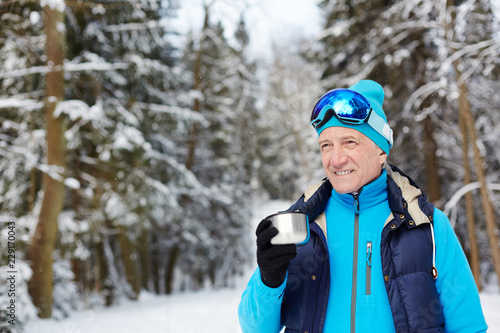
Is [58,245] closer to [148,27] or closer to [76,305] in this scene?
[76,305]

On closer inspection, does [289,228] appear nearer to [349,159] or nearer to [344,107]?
[349,159]

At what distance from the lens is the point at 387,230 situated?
5.77ft

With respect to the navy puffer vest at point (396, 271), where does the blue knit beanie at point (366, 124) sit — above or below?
above

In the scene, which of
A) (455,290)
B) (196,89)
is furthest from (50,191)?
(455,290)

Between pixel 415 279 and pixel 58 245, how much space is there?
10.4 metres

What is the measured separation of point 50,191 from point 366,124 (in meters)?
8.11

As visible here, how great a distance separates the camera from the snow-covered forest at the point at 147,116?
24.5 ft

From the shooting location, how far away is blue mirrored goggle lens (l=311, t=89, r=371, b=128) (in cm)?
196

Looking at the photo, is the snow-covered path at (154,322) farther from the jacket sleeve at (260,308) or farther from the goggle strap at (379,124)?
the goggle strap at (379,124)

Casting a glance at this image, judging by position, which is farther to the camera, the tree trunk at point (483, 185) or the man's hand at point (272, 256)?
the tree trunk at point (483, 185)

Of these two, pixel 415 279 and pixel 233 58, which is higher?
pixel 233 58

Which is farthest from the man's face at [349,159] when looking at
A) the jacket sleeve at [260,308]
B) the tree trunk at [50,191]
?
the tree trunk at [50,191]

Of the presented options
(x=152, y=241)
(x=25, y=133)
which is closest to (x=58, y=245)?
(x=25, y=133)

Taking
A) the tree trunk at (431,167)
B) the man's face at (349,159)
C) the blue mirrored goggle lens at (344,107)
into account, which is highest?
the tree trunk at (431,167)
